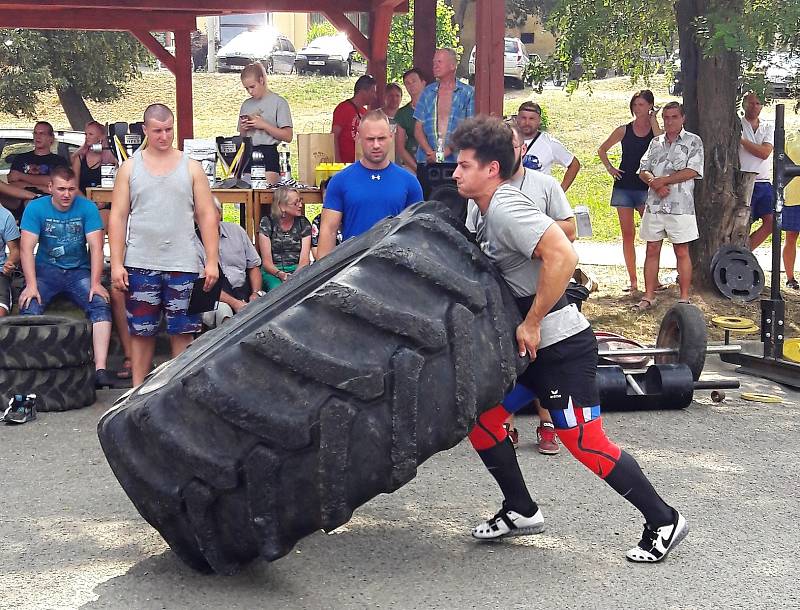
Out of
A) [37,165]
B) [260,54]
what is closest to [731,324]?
[37,165]

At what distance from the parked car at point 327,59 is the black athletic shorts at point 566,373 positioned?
1318 inches

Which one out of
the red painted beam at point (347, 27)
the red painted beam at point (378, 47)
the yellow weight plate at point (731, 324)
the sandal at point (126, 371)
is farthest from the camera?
the red painted beam at point (378, 47)

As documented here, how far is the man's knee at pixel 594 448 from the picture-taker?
14.1 ft

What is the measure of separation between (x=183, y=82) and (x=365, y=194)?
889 cm

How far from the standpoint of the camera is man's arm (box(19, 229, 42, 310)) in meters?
7.49

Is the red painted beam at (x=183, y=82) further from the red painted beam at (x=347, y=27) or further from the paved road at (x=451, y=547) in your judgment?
the paved road at (x=451, y=547)

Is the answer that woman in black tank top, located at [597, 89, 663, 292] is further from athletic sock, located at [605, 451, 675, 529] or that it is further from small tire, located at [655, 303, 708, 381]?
athletic sock, located at [605, 451, 675, 529]

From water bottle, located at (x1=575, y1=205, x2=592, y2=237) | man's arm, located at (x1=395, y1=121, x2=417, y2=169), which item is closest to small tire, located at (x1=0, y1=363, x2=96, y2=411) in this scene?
man's arm, located at (x1=395, y1=121, x2=417, y2=169)

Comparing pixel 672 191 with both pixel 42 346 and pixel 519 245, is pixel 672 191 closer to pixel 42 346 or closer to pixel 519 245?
pixel 42 346

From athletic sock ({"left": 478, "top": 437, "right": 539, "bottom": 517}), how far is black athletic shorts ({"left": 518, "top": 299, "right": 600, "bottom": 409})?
11.5 inches

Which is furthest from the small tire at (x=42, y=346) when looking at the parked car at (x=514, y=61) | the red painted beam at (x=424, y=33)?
the parked car at (x=514, y=61)

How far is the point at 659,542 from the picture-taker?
4367mm

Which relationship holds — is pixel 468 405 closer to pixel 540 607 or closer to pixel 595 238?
pixel 540 607

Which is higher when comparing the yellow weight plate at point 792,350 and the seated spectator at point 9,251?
the seated spectator at point 9,251
